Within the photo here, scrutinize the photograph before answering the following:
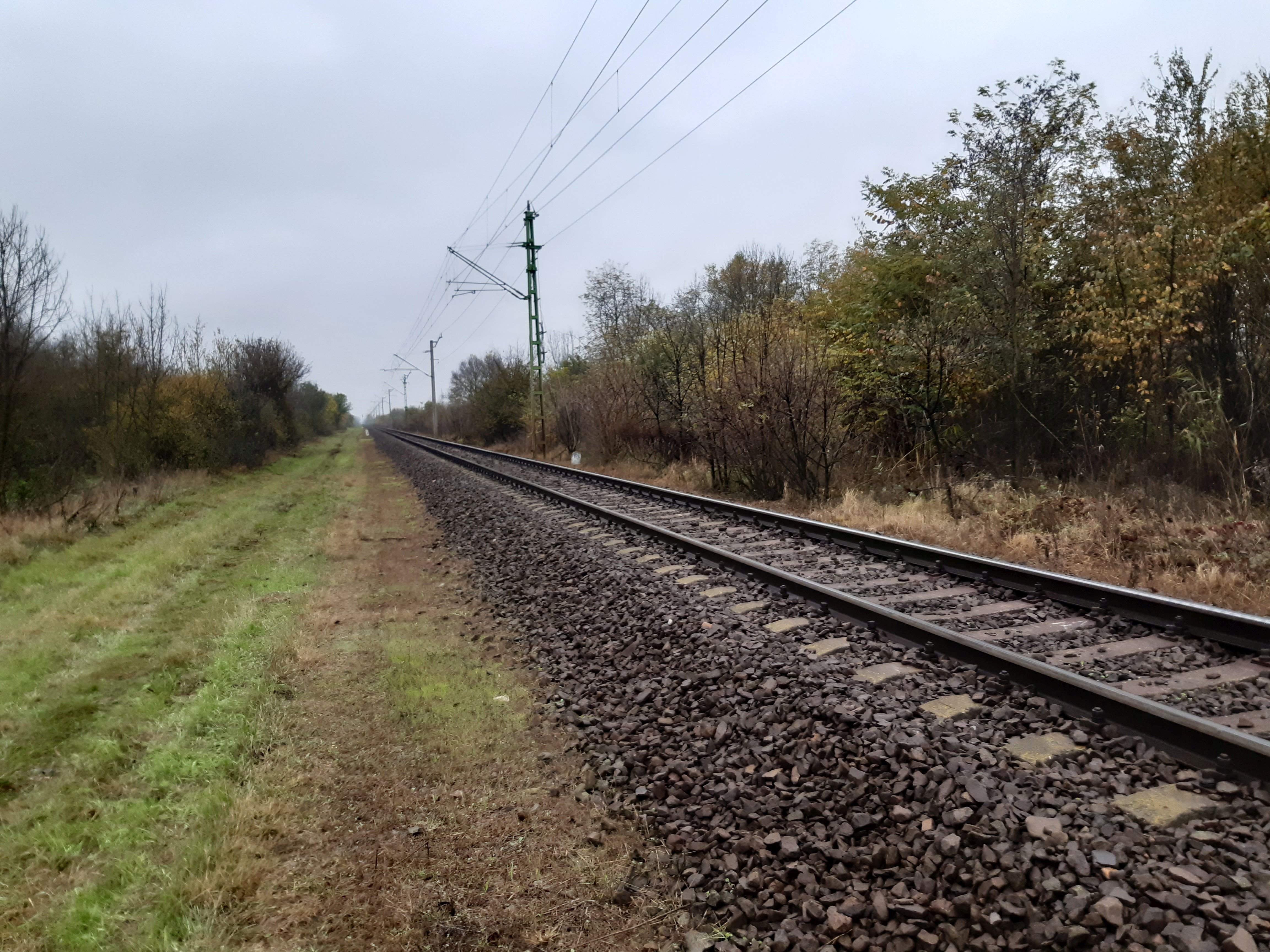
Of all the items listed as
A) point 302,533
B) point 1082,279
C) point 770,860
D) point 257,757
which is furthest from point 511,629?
point 1082,279

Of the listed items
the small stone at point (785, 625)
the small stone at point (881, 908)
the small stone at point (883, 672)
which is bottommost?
the small stone at point (881, 908)

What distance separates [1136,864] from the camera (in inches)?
98.7

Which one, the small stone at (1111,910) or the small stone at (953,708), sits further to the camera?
the small stone at (953,708)

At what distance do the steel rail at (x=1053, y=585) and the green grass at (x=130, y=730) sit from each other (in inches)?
226

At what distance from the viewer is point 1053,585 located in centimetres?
597

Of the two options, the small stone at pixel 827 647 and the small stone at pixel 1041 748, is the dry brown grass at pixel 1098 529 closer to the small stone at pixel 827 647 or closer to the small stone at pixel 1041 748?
the small stone at pixel 827 647

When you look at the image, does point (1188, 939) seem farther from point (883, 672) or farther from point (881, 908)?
point (883, 672)

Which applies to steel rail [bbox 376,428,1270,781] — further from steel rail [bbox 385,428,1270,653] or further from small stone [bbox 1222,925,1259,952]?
steel rail [bbox 385,428,1270,653]

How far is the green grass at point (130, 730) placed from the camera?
10.2 ft

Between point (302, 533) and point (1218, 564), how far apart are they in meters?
13.9

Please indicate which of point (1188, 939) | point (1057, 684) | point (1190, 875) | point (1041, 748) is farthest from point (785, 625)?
point (1188, 939)

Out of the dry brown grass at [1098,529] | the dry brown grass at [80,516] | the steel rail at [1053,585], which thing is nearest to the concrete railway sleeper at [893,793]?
the steel rail at [1053,585]

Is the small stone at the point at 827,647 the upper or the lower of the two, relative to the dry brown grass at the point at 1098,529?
lower

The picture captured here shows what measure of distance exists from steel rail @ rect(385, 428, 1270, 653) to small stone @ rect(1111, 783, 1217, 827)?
210 centimetres
